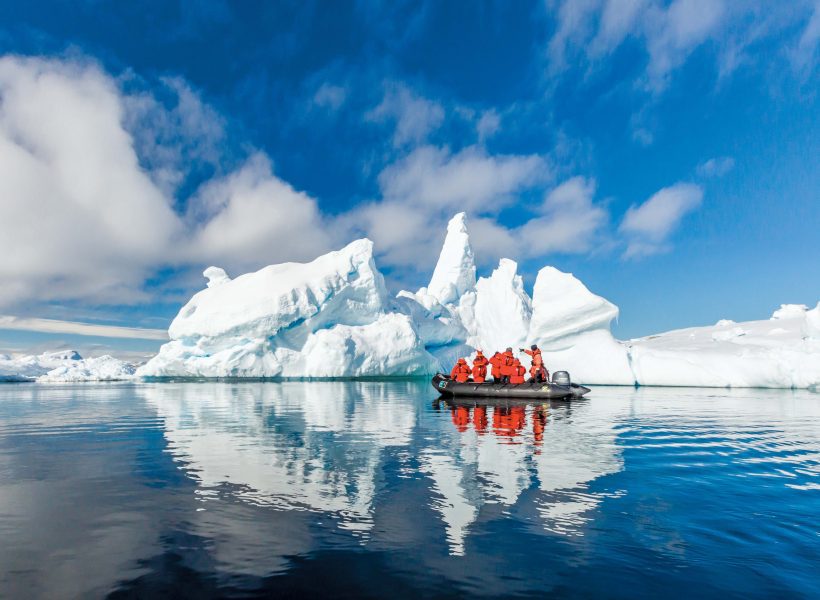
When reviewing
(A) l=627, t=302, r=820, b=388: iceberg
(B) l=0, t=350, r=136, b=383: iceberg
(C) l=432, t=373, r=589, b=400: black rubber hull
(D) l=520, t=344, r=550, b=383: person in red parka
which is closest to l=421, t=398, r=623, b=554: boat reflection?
(C) l=432, t=373, r=589, b=400: black rubber hull

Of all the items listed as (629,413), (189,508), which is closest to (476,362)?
(629,413)

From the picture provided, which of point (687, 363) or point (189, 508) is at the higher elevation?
point (687, 363)

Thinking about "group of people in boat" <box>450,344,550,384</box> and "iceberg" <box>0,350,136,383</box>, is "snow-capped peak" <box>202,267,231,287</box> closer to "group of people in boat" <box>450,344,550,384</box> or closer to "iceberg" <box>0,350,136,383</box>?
"iceberg" <box>0,350,136,383</box>

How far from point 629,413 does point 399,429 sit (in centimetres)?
894

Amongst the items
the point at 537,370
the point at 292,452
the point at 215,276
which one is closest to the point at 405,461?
the point at 292,452

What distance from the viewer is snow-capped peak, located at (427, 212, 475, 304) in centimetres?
6473

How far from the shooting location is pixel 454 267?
66.1 m

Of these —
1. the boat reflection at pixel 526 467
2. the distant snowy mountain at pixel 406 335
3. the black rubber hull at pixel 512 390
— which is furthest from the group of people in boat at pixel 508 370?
the distant snowy mountain at pixel 406 335

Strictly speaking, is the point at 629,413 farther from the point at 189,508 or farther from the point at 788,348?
the point at 788,348

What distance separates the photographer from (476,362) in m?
24.1

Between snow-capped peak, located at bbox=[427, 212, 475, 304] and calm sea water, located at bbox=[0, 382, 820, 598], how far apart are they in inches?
2076

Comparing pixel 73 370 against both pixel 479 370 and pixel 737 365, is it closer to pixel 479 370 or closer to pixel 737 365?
pixel 479 370

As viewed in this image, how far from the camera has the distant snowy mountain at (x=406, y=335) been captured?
1347 inches

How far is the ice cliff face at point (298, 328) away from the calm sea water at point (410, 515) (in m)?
30.8
